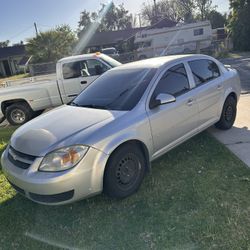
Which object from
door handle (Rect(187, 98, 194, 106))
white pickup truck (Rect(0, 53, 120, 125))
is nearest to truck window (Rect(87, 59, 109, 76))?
white pickup truck (Rect(0, 53, 120, 125))

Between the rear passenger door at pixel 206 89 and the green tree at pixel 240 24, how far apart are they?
25930 mm

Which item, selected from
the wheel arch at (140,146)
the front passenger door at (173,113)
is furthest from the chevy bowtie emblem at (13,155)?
the front passenger door at (173,113)

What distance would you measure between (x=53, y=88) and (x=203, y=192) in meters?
6.40

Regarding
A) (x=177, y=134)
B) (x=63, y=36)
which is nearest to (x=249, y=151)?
(x=177, y=134)

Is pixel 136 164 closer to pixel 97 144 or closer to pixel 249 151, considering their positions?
pixel 97 144

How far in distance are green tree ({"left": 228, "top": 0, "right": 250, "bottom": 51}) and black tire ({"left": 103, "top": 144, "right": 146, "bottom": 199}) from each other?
28.3 m

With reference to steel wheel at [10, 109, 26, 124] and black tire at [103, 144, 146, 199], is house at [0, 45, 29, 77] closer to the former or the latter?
steel wheel at [10, 109, 26, 124]

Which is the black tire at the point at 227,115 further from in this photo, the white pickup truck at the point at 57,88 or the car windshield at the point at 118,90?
the white pickup truck at the point at 57,88

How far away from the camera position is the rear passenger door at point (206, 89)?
16.4 feet

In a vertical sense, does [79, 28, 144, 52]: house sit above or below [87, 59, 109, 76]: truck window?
below

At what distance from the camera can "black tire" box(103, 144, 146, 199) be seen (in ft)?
11.8

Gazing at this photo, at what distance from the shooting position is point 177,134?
14.9ft

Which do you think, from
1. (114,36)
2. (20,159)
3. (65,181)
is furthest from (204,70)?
(114,36)

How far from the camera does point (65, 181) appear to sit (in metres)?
3.29
